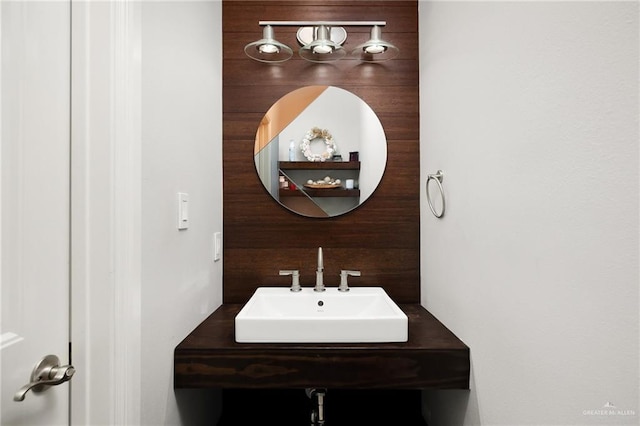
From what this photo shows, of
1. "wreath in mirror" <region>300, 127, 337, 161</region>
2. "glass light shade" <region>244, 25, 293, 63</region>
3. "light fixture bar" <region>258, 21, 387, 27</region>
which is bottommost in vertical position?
"wreath in mirror" <region>300, 127, 337, 161</region>

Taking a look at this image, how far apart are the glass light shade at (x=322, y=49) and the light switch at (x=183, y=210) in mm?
828

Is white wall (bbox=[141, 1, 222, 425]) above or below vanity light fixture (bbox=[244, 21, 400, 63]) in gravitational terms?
below

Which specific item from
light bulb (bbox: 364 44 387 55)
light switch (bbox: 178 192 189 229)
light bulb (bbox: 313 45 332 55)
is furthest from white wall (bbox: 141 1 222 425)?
light bulb (bbox: 364 44 387 55)

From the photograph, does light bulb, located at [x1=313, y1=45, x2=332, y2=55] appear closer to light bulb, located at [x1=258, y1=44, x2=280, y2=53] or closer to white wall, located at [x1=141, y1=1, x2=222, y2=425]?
light bulb, located at [x1=258, y1=44, x2=280, y2=53]

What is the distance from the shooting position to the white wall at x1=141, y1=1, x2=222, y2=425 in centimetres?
89

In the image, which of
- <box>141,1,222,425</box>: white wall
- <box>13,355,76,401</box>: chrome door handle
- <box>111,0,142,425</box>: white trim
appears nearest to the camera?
<box>13,355,76,401</box>: chrome door handle

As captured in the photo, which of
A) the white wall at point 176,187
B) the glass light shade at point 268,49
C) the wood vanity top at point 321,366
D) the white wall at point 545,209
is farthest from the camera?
the glass light shade at point 268,49

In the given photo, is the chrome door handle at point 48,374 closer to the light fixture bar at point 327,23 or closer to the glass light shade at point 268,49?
the glass light shade at point 268,49

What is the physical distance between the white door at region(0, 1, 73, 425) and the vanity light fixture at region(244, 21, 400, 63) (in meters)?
0.80

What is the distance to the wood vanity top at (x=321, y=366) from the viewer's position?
3.29 feet

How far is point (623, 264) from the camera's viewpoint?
53 cm

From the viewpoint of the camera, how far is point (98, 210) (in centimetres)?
76

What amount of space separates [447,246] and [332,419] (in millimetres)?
981

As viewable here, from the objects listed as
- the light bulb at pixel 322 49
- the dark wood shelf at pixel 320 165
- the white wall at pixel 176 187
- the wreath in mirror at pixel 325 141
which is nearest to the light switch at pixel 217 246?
the white wall at pixel 176 187
